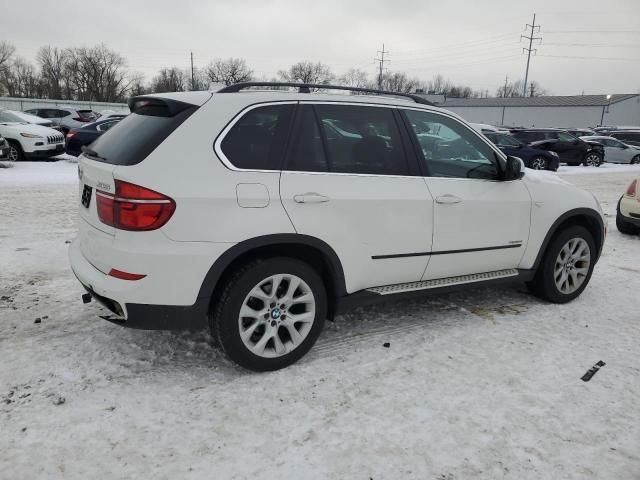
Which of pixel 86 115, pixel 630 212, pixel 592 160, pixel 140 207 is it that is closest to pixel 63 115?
pixel 86 115

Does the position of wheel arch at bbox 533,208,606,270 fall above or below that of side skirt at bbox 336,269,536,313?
above

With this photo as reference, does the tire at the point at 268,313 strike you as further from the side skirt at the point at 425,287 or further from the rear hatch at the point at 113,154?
the rear hatch at the point at 113,154

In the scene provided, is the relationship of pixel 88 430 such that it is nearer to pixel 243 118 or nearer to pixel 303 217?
pixel 303 217

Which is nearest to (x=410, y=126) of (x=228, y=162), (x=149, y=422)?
(x=228, y=162)

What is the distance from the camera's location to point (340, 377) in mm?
3338

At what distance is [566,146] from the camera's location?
22.8 m

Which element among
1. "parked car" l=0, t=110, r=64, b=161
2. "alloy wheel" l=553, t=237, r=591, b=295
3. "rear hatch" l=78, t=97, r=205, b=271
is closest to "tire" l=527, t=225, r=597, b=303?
"alloy wheel" l=553, t=237, r=591, b=295

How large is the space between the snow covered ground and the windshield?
521 inches

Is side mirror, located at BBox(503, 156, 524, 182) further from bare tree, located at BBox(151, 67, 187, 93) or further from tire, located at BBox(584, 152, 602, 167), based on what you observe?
bare tree, located at BBox(151, 67, 187, 93)

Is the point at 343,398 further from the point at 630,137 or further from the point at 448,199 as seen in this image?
the point at 630,137

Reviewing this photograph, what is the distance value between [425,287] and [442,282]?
18 cm

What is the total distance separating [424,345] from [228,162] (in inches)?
78.6

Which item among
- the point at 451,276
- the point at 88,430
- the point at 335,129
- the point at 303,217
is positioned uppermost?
the point at 335,129

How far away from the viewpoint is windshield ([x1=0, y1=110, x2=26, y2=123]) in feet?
50.4
